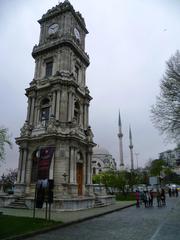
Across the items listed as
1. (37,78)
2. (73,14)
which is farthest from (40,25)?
(37,78)

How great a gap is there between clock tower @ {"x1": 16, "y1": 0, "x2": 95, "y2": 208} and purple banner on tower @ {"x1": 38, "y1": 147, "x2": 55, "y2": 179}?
548 centimetres

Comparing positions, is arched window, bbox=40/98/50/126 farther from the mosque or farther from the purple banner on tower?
the purple banner on tower

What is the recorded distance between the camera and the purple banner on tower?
13541mm

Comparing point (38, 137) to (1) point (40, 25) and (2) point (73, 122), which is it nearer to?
(2) point (73, 122)

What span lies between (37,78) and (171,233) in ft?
77.7

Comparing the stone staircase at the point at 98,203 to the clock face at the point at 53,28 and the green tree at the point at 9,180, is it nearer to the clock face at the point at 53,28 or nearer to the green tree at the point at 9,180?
the clock face at the point at 53,28

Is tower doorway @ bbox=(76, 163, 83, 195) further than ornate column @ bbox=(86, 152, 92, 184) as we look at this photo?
No

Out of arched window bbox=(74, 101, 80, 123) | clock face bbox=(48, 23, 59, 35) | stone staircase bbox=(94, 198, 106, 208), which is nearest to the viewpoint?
stone staircase bbox=(94, 198, 106, 208)

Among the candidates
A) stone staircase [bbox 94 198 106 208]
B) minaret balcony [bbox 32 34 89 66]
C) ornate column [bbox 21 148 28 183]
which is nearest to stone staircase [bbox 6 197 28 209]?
ornate column [bbox 21 148 28 183]

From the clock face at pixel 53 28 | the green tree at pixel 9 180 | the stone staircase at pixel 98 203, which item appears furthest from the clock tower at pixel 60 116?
the green tree at pixel 9 180

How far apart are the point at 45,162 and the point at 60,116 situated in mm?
11103

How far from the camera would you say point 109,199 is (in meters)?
26.7

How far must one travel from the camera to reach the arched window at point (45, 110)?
2585cm

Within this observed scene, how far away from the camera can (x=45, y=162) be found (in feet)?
45.2
